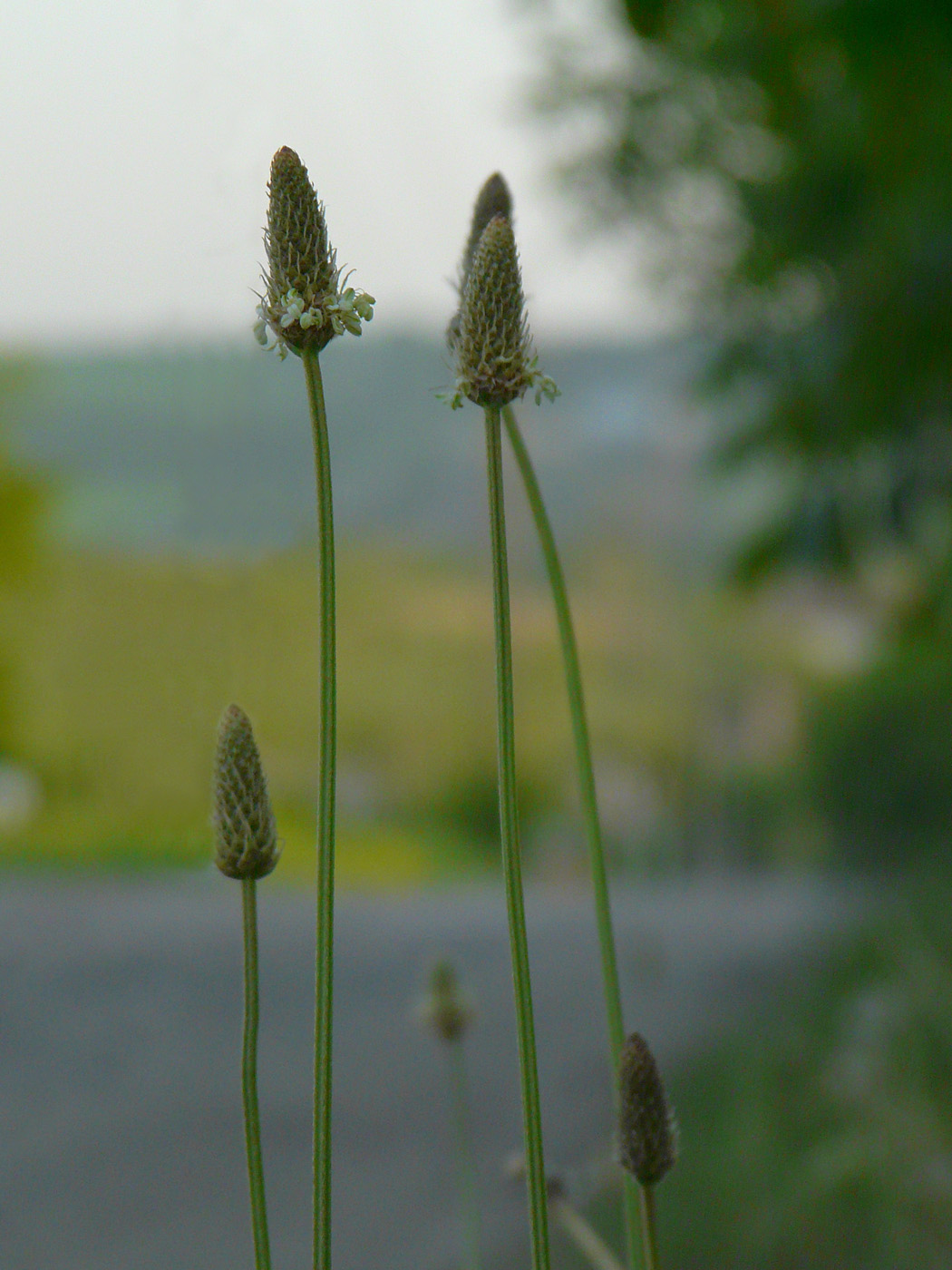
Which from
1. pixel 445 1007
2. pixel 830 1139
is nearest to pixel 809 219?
pixel 830 1139

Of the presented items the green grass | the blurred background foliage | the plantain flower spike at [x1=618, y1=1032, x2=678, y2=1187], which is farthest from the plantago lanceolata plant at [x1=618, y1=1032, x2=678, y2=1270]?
the blurred background foliage

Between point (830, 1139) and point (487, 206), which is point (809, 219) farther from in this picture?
point (487, 206)

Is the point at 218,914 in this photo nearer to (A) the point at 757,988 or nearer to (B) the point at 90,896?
(B) the point at 90,896

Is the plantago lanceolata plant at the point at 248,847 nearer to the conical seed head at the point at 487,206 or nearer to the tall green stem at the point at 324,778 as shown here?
the tall green stem at the point at 324,778

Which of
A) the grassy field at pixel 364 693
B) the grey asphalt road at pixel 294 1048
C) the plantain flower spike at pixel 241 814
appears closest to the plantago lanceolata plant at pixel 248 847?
the plantain flower spike at pixel 241 814

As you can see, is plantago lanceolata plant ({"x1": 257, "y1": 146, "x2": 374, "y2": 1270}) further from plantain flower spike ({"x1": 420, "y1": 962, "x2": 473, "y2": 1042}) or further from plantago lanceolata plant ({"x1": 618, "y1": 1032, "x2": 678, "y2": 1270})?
plantain flower spike ({"x1": 420, "y1": 962, "x2": 473, "y2": 1042})

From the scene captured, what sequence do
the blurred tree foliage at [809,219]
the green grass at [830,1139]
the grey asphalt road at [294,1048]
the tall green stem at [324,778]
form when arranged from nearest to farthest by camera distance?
the tall green stem at [324,778] → the green grass at [830,1139] → the grey asphalt road at [294,1048] → the blurred tree foliage at [809,219]
